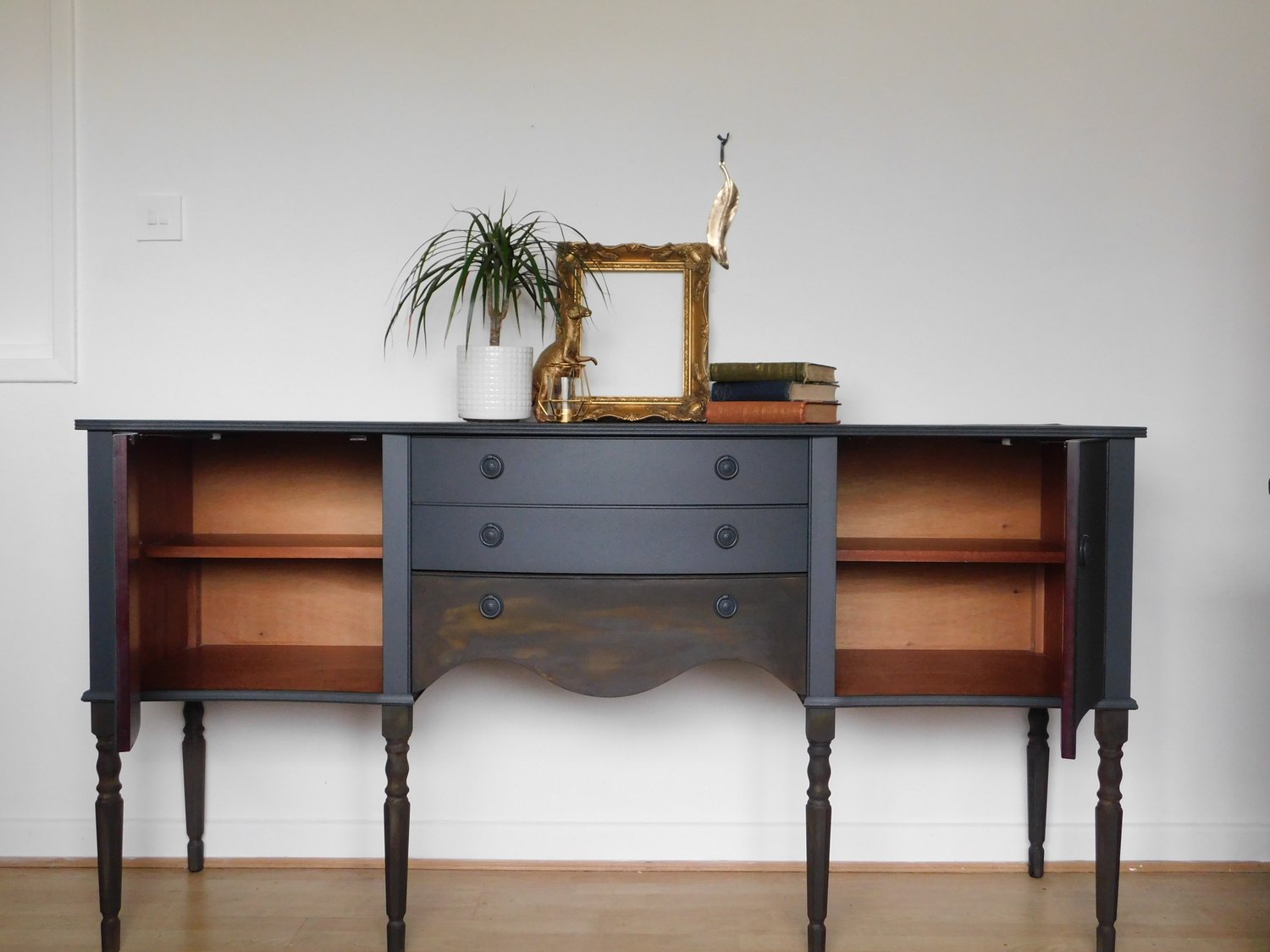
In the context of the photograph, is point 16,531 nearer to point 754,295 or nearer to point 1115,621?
point 754,295

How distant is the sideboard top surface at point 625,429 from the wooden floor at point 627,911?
102 cm

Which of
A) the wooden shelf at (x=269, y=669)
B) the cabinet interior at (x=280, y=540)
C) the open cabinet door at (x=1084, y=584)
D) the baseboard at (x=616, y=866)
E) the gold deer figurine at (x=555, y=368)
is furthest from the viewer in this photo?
the baseboard at (x=616, y=866)

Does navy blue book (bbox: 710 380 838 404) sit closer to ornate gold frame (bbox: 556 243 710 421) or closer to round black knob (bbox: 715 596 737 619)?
ornate gold frame (bbox: 556 243 710 421)

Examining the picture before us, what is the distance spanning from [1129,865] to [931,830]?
48 cm

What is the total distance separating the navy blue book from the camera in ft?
6.30

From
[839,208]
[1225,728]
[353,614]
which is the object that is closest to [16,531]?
[353,614]

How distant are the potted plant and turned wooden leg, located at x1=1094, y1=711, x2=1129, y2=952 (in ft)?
4.20

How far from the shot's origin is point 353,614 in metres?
2.31

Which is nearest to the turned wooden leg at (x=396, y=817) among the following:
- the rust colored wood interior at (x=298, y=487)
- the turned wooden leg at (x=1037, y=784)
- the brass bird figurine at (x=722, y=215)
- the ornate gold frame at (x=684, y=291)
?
the rust colored wood interior at (x=298, y=487)

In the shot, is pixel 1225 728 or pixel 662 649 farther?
pixel 1225 728

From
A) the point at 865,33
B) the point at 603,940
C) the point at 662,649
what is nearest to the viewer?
the point at 662,649

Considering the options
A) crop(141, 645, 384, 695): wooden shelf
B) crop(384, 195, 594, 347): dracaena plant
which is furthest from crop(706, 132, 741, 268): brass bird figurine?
crop(141, 645, 384, 695): wooden shelf

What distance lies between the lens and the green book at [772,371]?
1916 millimetres

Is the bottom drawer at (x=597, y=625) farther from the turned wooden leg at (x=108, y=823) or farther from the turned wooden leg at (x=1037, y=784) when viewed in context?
the turned wooden leg at (x=1037, y=784)
